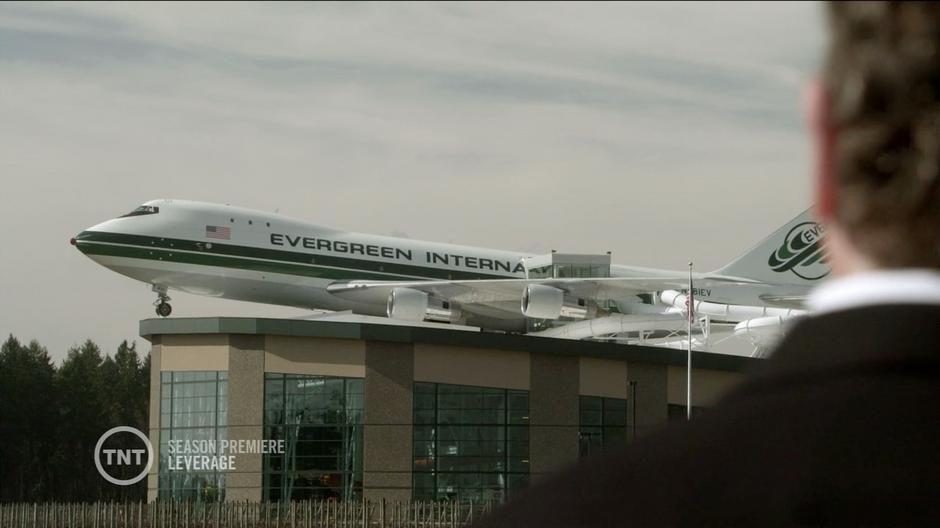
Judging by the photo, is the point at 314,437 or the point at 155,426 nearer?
the point at 314,437

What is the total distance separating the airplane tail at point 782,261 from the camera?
72812 mm

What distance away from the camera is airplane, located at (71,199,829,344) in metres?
52.3

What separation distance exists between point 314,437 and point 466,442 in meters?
4.61

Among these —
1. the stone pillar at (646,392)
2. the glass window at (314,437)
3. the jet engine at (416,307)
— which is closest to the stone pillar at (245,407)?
the glass window at (314,437)

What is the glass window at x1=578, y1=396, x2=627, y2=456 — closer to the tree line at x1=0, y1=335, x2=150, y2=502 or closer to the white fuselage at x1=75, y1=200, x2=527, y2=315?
the white fuselage at x1=75, y1=200, x2=527, y2=315

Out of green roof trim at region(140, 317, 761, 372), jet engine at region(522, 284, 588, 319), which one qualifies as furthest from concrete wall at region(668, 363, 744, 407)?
jet engine at region(522, 284, 588, 319)

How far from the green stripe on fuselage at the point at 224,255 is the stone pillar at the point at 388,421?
9.10 m

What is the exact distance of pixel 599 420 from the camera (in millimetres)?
47469

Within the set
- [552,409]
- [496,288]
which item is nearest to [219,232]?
[496,288]

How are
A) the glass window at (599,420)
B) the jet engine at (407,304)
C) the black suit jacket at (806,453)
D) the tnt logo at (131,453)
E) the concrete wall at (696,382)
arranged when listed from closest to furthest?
the black suit jacket at (806,453) → the tnt logo at (131,453) → the glass window at (599,420) → the concrete wall at (696,382) → the jet engine at (407,304)

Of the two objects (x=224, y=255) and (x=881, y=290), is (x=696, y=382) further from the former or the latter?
(x=881, y=290)

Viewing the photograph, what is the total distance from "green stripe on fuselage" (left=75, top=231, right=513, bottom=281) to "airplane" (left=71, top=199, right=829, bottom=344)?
37 millimetres

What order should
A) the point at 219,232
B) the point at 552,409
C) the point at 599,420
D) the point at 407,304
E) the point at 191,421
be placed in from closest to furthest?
the point at 191,421
the point at 552,409
the point at 599,420
the point at 219,232
the point at 407,304

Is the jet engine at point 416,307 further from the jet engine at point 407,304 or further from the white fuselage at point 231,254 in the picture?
the white fuselage at point 231,254
